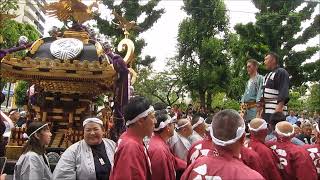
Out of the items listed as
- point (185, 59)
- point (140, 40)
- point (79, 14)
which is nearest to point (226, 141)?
point (79, 14)

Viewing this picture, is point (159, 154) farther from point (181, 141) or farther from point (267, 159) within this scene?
point (181, 141)

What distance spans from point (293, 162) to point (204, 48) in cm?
2560

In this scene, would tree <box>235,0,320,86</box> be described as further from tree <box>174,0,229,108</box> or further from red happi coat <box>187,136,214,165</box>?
red happi coat <box>187,136,214,165</box>

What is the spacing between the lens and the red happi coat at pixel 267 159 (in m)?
4.53

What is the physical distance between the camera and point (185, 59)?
A: 3288cm

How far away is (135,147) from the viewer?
354 centimetres

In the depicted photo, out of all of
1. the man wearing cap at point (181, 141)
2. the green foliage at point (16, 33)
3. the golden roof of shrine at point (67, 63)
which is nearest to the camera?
the man wearing cap at point (181, 141)

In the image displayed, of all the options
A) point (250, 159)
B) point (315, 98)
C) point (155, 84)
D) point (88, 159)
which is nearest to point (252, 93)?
point (250, 159)

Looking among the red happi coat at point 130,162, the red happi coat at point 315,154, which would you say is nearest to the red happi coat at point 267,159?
the red happi coat at point 315,154

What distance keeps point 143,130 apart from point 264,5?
71.3ft

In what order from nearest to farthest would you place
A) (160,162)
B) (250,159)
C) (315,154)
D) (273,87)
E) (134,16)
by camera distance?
(160,162)
(250,159)
(315,154)
(273,87)
(134,16)

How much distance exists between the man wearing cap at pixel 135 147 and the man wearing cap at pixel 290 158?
5.72ft

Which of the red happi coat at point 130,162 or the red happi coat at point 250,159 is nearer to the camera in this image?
the red happi coat at point 130,162

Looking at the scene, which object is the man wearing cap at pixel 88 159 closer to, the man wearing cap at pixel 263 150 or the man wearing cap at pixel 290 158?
the man wearing cap at pixel 263 150
